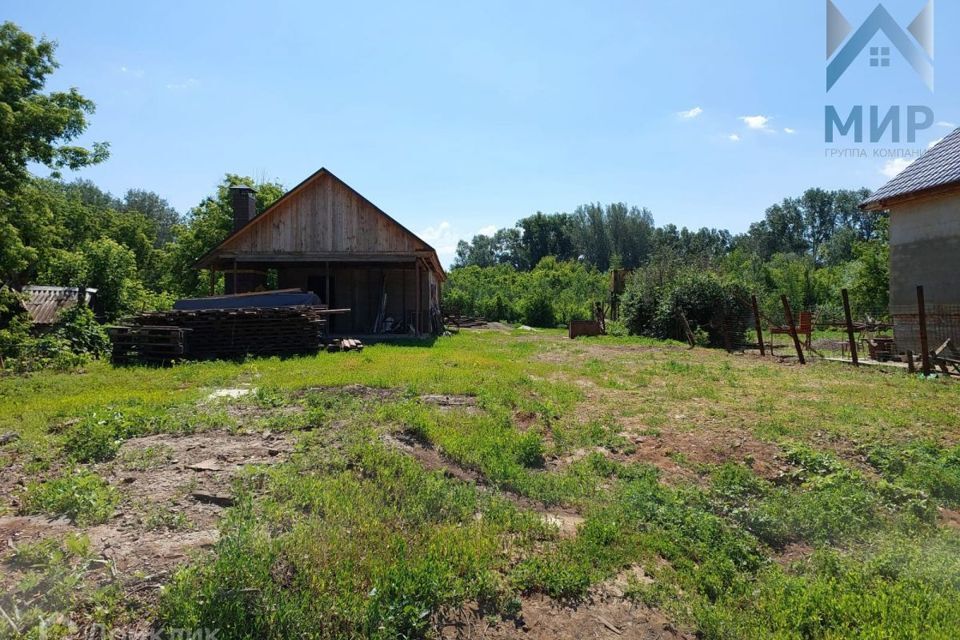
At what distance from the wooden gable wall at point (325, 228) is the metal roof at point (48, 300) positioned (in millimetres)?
6405

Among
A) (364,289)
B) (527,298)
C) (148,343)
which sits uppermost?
(364,289)

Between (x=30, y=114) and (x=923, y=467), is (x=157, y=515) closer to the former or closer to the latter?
(x=923, y=467)

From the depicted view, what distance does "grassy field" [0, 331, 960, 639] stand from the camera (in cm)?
293

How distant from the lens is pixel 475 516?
418 cm

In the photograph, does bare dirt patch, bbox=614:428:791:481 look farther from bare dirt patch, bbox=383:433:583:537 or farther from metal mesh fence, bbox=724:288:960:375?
metal mesh fence, bbox=724:288:960:375

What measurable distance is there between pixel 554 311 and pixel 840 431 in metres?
28.9

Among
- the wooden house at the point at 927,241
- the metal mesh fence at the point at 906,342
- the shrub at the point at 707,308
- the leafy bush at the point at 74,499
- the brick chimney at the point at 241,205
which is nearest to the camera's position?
the leafy bush at the point at 74,499

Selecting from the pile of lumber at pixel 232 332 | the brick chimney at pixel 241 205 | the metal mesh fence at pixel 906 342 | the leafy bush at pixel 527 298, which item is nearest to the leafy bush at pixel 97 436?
the pile of lumber at pixel 232 332

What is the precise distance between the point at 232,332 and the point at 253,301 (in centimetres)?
237

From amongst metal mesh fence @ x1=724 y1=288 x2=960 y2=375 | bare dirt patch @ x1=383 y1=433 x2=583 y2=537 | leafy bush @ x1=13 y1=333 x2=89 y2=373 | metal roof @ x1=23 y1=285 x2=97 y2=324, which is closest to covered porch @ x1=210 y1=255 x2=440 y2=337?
metal roof @ x1=23 y1=285 x2=97 y2=324

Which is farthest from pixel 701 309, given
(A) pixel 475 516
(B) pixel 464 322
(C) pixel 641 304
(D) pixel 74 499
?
(D) pixel 74 499

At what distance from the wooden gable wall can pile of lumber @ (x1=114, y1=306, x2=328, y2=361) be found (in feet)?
17.1

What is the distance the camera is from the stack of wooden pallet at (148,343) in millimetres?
11953

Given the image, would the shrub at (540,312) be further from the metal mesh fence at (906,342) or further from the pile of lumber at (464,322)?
the metal mesh fence at (906,342)
